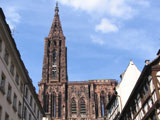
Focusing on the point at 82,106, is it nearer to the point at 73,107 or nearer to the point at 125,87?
the point at 73,107

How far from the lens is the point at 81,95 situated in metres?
83.7

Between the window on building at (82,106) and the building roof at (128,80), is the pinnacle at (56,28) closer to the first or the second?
the window on building at (82,106)

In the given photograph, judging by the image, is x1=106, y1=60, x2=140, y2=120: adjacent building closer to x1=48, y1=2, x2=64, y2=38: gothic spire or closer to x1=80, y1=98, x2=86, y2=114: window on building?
x1=80, y1=98, x2=86, y2=114: window on building

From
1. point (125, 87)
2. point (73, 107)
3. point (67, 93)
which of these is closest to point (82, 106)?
point (73, 107)

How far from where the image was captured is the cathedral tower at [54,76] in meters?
80.4

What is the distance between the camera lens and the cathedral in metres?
80.0

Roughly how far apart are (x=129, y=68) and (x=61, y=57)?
50437mm

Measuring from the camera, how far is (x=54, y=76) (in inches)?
3383

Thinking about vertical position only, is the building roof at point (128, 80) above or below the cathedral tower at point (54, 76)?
below

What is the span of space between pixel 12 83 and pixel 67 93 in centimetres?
5557

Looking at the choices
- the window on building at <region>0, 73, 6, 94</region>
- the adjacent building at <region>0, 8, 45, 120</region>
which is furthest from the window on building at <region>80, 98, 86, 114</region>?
the window on building at <region>0, 73, 6, 94</region>

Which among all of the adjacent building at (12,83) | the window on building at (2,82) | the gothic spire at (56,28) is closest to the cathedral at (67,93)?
the gothic spire at (56,28)

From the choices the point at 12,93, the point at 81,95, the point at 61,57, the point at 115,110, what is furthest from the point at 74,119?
the point at 12,93

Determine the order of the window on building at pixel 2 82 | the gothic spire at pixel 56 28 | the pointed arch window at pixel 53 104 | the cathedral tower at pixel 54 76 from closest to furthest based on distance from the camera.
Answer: the window on building at pixel 2 82 < the pointed arch window at pixel 53 104 < the cathedral tower at pixel 54 76 < the gothic spire at pixel 56 28
